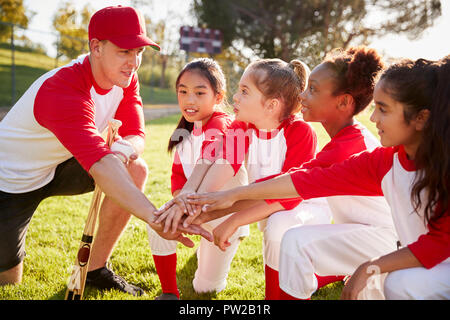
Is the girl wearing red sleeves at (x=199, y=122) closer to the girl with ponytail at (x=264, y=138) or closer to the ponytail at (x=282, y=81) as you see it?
the girl with ponytail at (x=264, y=138)

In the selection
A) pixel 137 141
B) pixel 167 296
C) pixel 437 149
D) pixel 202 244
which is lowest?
pixel 167 296

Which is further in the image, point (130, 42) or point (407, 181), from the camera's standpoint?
point (130, 42)

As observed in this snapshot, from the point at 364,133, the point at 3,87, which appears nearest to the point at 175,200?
the point at 364,133

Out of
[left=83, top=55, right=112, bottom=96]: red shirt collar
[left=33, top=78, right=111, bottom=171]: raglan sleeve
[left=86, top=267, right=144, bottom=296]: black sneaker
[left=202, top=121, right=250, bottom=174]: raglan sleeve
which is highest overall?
[left=83, top=55, right=112, bottom=96]: red shirt collar

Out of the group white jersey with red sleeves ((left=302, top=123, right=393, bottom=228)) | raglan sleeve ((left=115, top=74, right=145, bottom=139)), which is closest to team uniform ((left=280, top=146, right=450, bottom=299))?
white jersey with red sleeves ((left=302, top=123, right=393, bottom=228))

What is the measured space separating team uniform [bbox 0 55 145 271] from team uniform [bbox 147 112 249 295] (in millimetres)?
417

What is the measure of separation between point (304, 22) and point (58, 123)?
850 inches

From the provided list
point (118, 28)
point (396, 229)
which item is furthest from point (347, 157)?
point (118, 28)

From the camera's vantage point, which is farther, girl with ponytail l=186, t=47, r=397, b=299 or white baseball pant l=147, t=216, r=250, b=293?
white baseball pant l=147, t=216, r=250, b=293

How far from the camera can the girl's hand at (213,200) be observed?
2399mm

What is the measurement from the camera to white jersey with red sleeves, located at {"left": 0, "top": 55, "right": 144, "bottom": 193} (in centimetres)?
236

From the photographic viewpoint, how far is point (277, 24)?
2244 cm

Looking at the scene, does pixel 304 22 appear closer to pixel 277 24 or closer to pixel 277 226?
pixel 277 24

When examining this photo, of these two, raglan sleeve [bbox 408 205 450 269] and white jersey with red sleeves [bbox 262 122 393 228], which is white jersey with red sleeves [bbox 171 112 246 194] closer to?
white jersey with red sleeves [bbox 262 122 393 228]
